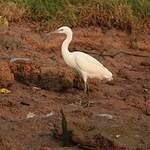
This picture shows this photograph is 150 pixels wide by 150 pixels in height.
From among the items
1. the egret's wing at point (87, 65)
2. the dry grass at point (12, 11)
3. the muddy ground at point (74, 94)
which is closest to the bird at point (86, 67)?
the egret's wing at point (87, 65)

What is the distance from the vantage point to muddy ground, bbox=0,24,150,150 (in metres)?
8.64

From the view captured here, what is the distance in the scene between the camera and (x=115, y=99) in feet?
37.9

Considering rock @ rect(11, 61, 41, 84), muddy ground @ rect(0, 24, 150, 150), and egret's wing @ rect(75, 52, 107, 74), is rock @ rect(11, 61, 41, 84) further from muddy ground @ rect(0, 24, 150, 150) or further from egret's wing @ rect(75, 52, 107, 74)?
egret's wing @ rect(75, 52, 107, 74)

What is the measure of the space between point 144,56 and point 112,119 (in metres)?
5.42

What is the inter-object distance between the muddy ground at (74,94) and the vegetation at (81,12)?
0.23 m

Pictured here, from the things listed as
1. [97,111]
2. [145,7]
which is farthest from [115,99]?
[145,7]

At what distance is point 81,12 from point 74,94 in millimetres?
4359

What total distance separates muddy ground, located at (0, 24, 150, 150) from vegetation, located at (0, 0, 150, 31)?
0.74 ft

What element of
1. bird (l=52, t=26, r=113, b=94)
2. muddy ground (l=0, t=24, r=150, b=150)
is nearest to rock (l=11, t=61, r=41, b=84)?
muddy ground (l=0, t=24, r=150, b=150)

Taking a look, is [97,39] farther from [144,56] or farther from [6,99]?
[6,99]

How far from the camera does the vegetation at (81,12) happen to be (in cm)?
1564

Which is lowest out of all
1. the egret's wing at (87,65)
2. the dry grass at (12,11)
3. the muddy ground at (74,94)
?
the muddy ground at (74,94)

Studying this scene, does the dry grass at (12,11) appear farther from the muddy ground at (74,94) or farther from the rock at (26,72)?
the rock at (26,72)

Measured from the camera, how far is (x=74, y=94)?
464 inches
